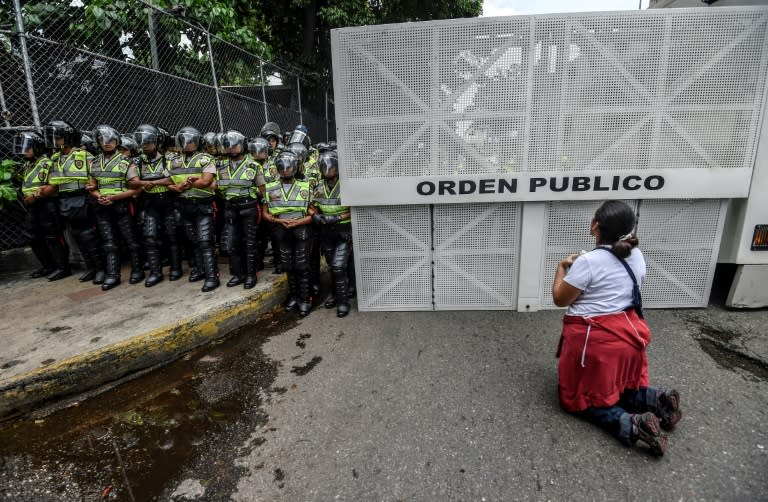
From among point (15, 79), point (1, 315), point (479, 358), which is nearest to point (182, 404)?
point (479, 358)

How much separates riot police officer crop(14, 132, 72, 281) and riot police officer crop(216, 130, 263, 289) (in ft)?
7.59

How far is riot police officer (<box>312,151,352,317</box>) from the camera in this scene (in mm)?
4770

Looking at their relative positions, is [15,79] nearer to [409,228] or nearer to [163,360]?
[163,360]

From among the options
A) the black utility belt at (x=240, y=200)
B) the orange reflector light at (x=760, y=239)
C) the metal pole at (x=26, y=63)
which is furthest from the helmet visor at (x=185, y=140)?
the orange reflector light at (x=760, y=239)

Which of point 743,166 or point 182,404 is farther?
point 743,166

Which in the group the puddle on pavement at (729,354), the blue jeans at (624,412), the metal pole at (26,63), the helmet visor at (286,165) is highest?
the metal pole at (26,63)

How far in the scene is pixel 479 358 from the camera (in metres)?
3.82

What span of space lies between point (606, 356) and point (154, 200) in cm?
537

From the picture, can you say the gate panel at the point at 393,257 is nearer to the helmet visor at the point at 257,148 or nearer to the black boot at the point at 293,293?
the black boot at the point at 293,293

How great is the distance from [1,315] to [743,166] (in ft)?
26.0

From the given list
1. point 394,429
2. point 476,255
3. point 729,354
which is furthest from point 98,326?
point 729,354

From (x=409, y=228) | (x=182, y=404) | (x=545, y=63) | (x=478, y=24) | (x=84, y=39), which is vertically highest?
(x=84, y=39)

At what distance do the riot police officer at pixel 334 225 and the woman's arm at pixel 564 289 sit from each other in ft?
8.47

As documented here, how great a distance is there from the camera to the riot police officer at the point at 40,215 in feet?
17.2
